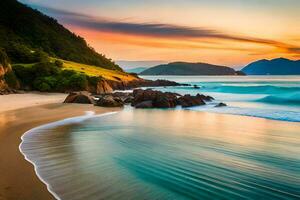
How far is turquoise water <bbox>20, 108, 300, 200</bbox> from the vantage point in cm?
902

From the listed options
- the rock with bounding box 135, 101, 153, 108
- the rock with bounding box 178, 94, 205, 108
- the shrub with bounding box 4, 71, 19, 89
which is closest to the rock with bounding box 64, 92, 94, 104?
the rock with bounding box 135, 101, 153, 108

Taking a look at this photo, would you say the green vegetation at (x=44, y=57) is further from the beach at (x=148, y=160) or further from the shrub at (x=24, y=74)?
the beach at (x=148, y=160)

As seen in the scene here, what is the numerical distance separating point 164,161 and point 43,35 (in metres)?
136

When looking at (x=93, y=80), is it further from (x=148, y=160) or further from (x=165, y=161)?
(x=165, y=161)

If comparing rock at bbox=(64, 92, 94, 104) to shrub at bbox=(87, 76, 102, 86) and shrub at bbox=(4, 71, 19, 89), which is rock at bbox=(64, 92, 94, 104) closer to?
shrub at bbox=(4, 71, 19, 89)

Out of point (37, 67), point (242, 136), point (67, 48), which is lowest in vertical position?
point (242, 136)

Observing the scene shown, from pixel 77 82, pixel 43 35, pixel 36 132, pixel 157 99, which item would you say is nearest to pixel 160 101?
pixel 157 99

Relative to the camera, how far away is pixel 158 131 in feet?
63.1

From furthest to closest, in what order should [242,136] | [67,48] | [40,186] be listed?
[67,48] → [242,136] → [40,186]

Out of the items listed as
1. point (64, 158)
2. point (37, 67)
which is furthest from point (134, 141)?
point (37, 67)

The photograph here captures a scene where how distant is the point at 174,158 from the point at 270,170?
3.18 metres

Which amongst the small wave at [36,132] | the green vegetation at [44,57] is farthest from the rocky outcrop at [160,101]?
the green vegetation at [44,57]

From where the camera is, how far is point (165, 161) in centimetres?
1216

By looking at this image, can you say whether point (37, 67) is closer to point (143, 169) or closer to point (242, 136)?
point (242, 136)
